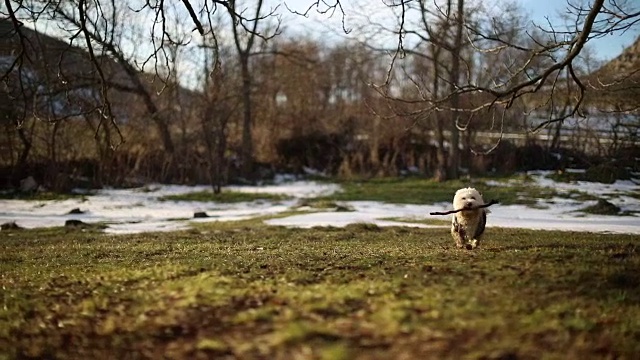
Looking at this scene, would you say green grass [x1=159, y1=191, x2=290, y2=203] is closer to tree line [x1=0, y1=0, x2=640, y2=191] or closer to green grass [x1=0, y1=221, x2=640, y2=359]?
tree line [x1=0, y1=0, x2=640, y2=191]

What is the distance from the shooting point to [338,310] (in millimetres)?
3559

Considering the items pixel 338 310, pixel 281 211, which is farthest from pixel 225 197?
pixel 338 310

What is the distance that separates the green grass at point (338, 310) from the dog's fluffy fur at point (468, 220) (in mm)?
2269

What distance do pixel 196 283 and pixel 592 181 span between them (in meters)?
22.1

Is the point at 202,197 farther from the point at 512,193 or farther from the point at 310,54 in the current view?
the point at 310,54

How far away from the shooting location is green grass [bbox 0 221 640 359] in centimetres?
306

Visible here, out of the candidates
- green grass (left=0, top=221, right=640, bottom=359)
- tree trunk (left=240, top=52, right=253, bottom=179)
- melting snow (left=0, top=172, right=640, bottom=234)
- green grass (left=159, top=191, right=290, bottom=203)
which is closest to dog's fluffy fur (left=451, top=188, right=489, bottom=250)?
green grass (left=0, top=221, right=640, bottom=359)

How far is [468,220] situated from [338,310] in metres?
4.71

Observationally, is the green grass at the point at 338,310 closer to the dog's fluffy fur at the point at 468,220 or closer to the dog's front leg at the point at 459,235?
the dog's fluffy fur at the point at 468,220

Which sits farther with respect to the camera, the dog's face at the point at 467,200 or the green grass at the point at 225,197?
the green grass at the point at 225,197

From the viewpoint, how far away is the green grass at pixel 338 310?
10.0 feet

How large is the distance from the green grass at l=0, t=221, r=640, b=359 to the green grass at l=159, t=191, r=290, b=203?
16.1 m

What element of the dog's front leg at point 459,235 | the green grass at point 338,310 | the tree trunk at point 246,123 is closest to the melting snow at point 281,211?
the dog's front leg at point 459,235

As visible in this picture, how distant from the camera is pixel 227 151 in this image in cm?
3008
